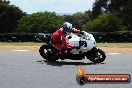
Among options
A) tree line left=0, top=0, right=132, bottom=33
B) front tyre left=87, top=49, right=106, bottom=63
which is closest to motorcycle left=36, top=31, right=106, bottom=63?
front tyre left=87, top=49, right=106, bottom=63

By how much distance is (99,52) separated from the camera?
45.2ft

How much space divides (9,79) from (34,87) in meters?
1.33

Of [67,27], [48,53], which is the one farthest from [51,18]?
[67,27]

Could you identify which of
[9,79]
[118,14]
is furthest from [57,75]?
[118,14]

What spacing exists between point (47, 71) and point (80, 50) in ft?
7.58

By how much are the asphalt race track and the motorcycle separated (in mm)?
228

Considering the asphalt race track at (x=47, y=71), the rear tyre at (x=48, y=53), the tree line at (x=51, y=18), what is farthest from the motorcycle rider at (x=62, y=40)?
the tree line at (x=51, y=18)

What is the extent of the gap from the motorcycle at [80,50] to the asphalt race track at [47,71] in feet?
0.75

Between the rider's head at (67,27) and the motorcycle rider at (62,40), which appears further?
the motorcycle rider at (62,40)

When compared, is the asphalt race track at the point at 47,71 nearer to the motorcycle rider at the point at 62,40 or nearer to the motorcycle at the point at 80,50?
the motorcycle at the point at 80,50

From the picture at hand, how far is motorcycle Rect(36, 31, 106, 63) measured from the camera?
13.7 m

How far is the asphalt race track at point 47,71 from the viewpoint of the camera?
917cm

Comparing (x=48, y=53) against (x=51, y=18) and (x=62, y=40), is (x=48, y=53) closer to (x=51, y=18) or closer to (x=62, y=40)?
(x=62, y=40)

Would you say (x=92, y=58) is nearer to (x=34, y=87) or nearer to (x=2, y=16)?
(x=34, y=87)
